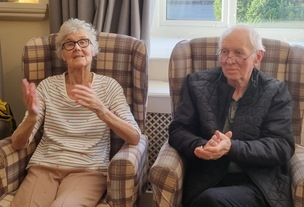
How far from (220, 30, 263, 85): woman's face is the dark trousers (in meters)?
0.44

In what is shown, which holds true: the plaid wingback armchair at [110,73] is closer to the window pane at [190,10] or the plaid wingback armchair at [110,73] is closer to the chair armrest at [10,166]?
the chair armrest at [10,166]

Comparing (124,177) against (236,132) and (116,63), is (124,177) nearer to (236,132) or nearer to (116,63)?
(236,132)

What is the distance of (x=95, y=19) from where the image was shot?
2430 mm

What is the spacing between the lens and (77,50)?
2025 millimetres

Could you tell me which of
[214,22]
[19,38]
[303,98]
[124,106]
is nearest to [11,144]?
[124,106]

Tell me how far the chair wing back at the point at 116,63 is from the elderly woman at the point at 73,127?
0.12m

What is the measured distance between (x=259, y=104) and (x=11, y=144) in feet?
3.59

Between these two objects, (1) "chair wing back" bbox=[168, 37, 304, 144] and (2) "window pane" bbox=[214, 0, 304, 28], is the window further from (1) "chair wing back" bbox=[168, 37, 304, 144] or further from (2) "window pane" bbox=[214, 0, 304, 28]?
(1) "chair wing back" bbox=[168, 37, 304, 144]

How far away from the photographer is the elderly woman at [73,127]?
1838 mm

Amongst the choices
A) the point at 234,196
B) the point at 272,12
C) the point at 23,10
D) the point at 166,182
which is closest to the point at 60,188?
the point at 166,182

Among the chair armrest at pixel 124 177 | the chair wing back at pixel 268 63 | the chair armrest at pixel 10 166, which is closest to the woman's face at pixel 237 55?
the chair wing back at pixel 268 63

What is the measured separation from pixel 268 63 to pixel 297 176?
0.64m

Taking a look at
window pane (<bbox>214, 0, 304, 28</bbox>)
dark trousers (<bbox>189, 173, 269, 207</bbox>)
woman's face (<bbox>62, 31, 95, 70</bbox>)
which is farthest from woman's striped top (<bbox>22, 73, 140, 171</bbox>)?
window pane (<bbox>214, 0, 304, 28</bbox>)

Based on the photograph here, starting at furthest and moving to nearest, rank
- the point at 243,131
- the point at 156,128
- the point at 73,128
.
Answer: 1. the point at 156,128
2. the point at 73,128
3. the point at 243,131
